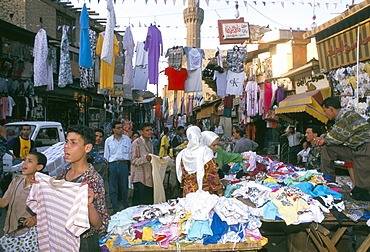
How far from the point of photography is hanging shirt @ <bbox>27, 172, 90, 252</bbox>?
2260 millimetres

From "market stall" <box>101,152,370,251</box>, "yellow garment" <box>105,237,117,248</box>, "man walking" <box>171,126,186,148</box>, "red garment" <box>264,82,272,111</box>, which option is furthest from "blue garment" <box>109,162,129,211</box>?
"red garment" <box>264,82,272,111</box>

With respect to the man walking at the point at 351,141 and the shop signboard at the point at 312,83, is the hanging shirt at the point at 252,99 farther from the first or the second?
the man walking at the point at 351,141

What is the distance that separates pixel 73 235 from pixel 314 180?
3.88 meters

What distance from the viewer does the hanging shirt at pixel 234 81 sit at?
12258 mm

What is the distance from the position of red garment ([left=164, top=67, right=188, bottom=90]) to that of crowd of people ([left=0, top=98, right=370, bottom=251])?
3876 mm

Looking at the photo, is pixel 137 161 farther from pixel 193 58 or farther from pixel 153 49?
pixel 193 58

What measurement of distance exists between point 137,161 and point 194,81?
19.5 ft

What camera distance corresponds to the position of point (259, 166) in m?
6.24

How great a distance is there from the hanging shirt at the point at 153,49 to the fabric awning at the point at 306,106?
4256 mm

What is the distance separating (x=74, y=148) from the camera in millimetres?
2490

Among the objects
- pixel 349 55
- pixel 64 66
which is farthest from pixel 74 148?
pixel 349 55

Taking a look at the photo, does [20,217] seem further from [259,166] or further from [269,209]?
[259,166]

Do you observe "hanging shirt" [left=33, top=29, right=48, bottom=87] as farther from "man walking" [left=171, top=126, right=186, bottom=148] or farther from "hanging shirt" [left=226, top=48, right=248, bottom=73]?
"hanging shirt" [left=226, top=48, right=248, bottom=73]

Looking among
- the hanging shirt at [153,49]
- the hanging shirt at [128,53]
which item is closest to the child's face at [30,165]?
the hanging shirt at [128,53]
